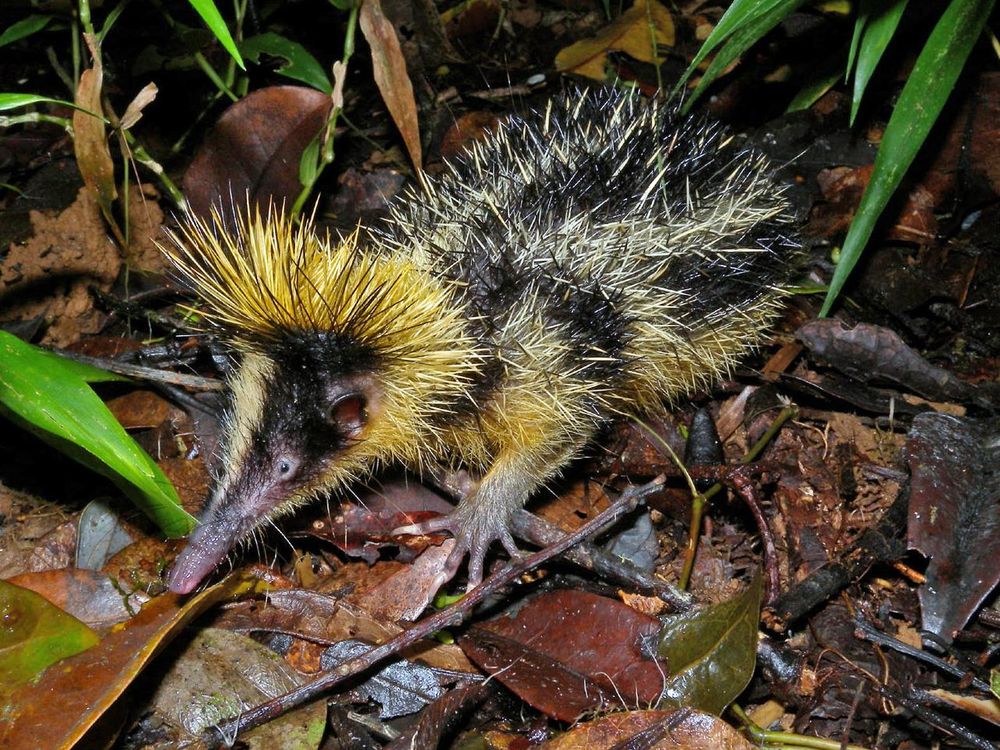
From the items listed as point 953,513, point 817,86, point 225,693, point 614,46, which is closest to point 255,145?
point 614,46

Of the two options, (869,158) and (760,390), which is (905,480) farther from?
(869,158)

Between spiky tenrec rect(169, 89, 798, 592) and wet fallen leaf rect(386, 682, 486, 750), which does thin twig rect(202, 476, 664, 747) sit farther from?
spiky tenrec rect(169, 89, 798, 592)

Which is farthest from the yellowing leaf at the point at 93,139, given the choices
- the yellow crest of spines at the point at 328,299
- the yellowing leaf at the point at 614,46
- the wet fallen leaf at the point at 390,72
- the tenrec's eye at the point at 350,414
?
the yellowing leaf at the point at 614,46

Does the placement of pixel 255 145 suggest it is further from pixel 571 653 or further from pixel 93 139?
pixel 571 653

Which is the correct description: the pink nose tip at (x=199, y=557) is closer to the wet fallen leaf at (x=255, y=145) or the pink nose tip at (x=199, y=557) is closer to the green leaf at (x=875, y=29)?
the wet fallen leaf at (x=255, y=145)

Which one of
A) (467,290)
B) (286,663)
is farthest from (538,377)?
(286,663)
